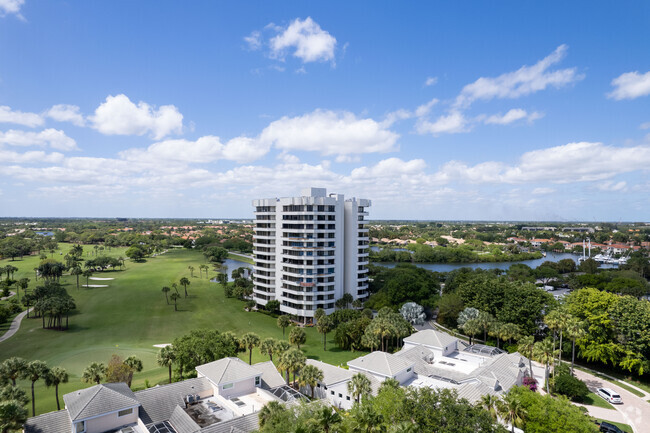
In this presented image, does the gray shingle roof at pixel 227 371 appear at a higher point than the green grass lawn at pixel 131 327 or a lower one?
higher

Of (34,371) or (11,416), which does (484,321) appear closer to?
(11,416)

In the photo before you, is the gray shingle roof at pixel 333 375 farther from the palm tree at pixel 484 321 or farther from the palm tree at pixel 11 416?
the palm tree at pixel 11 416

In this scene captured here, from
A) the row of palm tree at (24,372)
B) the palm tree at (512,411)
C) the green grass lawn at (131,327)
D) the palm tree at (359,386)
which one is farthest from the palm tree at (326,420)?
the green grass lawn at (131,327)

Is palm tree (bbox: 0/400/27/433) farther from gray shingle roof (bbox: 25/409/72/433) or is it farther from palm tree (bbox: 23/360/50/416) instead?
palm tree (bbox: 23/360/50/416)

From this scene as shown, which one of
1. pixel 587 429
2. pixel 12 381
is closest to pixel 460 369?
pixel 587 429

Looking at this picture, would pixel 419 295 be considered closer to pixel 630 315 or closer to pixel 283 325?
pixel 283 325

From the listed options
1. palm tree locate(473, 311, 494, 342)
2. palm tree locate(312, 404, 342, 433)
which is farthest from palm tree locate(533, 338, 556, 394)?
palm tree locate(312, 404, 342, 433)

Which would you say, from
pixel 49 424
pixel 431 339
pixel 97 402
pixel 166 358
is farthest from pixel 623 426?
pixel 49 424
